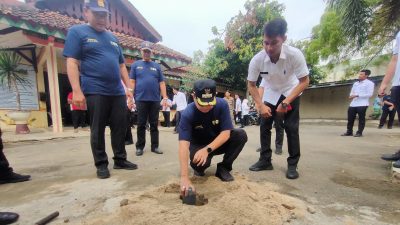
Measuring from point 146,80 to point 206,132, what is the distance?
1.83 metres

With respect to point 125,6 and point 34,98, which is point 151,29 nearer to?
point 125,6

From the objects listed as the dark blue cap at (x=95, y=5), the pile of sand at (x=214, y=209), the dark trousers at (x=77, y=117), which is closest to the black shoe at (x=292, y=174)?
the pile of sand at (x=214, y=209)

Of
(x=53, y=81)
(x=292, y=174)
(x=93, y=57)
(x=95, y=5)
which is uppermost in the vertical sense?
(x=95, y=5)

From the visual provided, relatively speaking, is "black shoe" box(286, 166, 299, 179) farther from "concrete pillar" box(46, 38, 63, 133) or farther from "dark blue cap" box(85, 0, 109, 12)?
"concrete pillar" box(46, 38, 63, 133)

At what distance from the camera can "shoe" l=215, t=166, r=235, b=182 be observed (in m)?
2.71

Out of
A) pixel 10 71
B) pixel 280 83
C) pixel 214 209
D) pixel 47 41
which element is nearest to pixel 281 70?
pixel 280 83

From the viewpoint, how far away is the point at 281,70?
3043 millimetres

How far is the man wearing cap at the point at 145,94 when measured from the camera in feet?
13.8

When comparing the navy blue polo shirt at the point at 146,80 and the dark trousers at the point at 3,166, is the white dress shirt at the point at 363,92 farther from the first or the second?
the dark trousers at the point at 3,166

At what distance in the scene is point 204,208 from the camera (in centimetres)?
194

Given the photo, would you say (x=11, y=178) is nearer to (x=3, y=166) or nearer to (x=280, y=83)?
(x=3, y=166)

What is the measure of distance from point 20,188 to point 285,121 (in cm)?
284

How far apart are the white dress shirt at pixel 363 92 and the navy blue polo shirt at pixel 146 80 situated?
500cm

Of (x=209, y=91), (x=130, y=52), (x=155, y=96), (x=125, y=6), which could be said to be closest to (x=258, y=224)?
(x=209, y=91)
